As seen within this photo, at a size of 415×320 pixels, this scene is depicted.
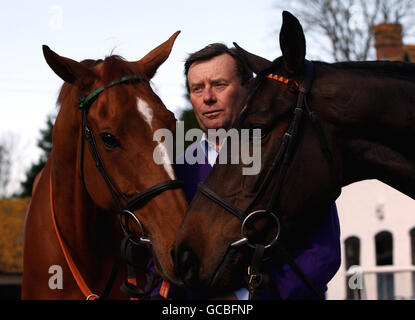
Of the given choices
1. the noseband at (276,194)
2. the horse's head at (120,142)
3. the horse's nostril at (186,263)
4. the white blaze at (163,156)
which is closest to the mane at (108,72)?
the horse's head at (120,142)

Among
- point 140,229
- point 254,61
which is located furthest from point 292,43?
point 140,229

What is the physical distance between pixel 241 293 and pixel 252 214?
0.52 m

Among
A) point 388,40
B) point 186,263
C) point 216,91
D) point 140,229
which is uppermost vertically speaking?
point 388,40

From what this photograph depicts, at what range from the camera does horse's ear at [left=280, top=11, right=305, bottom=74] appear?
8.58 ft

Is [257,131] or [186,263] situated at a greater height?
[257,131]

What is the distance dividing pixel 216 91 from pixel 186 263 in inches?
55.4

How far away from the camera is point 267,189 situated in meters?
2.62

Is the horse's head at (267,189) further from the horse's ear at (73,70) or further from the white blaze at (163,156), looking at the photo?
the horse's ear at (73,70)

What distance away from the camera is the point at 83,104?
319 centimetres

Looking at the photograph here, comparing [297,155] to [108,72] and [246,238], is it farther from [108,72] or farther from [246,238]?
[108,72]

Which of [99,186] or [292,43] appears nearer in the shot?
[292,43]

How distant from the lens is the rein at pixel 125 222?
286cm
